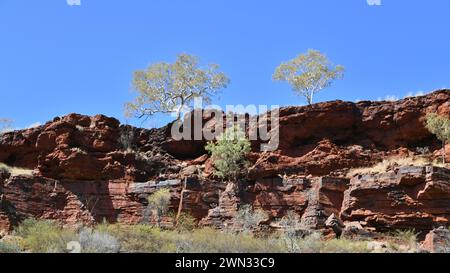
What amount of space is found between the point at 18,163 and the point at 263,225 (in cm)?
1355

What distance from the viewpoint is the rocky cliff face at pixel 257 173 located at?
84.7 ft

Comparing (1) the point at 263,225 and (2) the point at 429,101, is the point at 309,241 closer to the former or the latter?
(1) the point at 263,225

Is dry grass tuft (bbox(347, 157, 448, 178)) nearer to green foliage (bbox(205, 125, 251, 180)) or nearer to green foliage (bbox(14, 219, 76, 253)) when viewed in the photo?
green foliage (bbox(205, 125, 251, 180))

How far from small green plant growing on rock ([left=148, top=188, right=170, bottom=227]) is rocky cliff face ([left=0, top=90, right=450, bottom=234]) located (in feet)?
1.34

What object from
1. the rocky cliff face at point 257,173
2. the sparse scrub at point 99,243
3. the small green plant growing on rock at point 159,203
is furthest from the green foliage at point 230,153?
the sparse scrub at point 99,243

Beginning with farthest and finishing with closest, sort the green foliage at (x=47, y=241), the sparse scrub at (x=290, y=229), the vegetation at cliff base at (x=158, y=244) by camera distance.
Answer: the sparse scrub at (x=290, y=229) → the vegetation at cliff base at (x=158, y=244) → the green foliage at (x=47, y=241)

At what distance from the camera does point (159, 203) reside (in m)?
27.5

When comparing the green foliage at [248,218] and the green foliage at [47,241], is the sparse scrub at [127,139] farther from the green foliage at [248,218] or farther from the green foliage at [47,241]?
the green foliage at [47,241]

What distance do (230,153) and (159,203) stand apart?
4330mm

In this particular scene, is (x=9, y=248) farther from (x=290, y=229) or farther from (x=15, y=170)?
(x=15, y=170)

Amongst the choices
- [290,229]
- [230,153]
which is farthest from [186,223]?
[290,229]

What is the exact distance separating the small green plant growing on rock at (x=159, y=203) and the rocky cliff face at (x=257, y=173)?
0.41 metres
